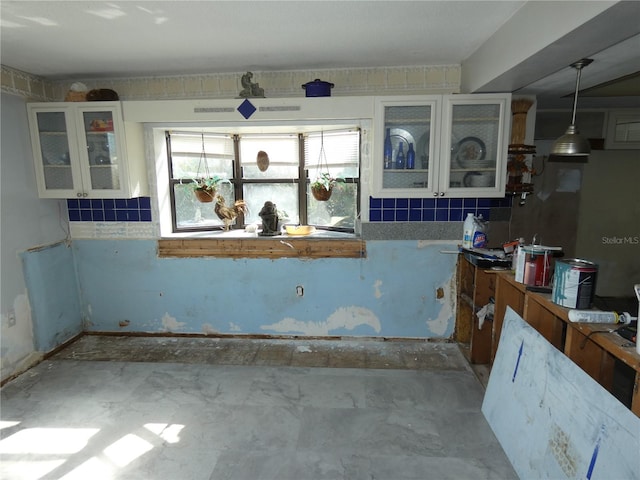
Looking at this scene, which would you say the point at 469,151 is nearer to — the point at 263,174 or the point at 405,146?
the point at 405,146

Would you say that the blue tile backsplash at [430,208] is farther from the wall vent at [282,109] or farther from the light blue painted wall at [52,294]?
the light blue painted wall at [52,294]

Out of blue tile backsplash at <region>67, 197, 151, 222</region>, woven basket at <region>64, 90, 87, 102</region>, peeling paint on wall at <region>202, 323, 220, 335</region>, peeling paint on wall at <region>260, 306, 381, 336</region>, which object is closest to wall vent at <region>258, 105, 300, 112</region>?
blue tile backsplash at <region>67, 197, 151, 222</region>

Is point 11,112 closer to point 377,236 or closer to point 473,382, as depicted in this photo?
point 377,236

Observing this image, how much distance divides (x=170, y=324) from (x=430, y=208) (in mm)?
2504

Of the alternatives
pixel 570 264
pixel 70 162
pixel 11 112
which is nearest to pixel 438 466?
pixel 570 264

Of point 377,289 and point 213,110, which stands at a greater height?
point 213,110

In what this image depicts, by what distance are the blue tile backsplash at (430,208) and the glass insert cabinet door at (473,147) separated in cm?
29

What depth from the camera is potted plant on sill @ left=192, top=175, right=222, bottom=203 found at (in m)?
3.26

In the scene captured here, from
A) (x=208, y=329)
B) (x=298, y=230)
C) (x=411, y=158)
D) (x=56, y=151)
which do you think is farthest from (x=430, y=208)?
(x=56, y=151)

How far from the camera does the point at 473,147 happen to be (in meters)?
2.69

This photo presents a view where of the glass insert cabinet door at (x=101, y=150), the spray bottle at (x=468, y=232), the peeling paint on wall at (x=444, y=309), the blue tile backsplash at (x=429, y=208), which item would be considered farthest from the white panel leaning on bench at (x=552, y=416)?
the glass insert cabinet door at (x=101, y=150)

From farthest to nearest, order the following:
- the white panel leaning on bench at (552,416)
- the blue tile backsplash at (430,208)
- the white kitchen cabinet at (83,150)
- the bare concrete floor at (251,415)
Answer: the blue tile backsplash at (430,208), the white kitchen cabinet at (83,150), the bare concrete floor at (251,415), the white panel leaning on bench at (552,416)

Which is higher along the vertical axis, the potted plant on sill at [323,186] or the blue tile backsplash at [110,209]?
the potted plant on sill at [323,186]

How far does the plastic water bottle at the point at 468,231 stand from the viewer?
280cm
